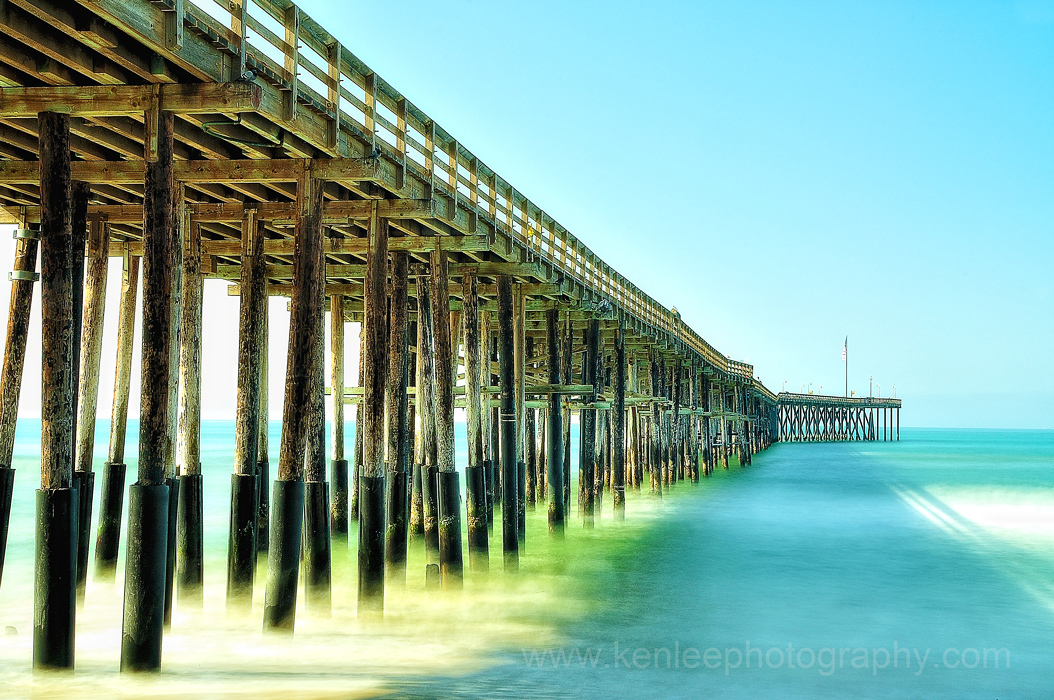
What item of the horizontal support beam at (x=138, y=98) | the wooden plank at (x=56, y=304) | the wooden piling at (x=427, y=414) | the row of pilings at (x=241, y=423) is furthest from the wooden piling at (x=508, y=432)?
the wooden plank at (x=56, y=304)

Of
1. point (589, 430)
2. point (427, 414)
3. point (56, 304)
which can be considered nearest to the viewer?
point (56, 304)

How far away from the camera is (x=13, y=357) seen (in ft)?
25.9

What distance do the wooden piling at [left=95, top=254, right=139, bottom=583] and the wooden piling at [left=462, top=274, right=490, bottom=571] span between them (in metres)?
3.87

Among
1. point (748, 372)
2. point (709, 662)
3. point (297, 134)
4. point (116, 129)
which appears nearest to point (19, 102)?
point (116, 129)

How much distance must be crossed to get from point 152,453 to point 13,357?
2404mm

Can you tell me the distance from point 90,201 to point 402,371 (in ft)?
12.2

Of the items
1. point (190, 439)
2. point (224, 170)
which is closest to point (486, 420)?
point (190, 439)

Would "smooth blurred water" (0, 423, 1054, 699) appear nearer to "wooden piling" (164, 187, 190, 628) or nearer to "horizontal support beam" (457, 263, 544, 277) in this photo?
"wooden piling" (164, 187, 190, 628)

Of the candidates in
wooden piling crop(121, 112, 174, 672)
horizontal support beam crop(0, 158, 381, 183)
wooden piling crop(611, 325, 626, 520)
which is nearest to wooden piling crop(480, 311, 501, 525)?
wooden piling crop(611, 325, 626, 520)

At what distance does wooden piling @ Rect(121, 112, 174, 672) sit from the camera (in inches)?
250

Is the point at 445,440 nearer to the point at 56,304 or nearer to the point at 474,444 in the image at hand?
the point at 474,444

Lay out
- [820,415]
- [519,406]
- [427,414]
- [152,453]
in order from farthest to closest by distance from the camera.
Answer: [820,415], [519,406], [427,414], [152,453]

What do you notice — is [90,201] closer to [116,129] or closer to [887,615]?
[116,129]

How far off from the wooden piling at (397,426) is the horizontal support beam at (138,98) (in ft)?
15.2
